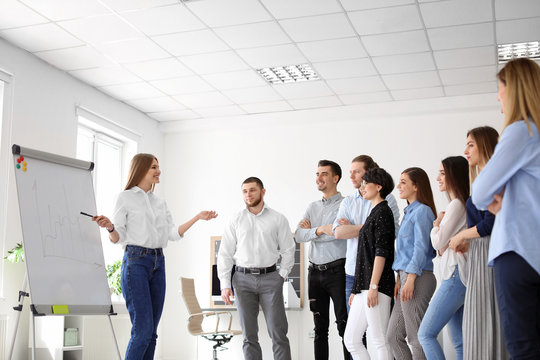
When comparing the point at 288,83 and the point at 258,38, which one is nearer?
the point at 258,38

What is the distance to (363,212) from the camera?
13.8 feet

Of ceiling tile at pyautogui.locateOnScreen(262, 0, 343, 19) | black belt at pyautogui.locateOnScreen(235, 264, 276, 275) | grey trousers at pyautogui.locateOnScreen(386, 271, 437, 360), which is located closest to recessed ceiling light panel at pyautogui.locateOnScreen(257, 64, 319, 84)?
ceiling tile at pyautogui.locateOnScreen(262, 0, 343, 19)

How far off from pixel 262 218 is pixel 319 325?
3.01 feet

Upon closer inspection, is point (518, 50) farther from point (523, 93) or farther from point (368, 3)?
point (523, 93)

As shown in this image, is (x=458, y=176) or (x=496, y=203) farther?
(x=458, y=176)

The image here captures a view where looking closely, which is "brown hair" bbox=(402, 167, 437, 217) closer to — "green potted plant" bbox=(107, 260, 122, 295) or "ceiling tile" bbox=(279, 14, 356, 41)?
"ceiling tile" bbox=(279, 14, 356, 41)

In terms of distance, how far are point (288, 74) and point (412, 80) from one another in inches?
54.2

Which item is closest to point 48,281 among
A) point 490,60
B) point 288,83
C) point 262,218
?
point 262,218

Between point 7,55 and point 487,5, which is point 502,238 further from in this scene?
point 7,55

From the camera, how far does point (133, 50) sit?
571 centimetres

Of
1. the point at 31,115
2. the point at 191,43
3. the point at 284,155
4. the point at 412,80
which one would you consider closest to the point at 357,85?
the point at 412,80

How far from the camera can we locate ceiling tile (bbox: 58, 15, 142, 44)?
5083 mm

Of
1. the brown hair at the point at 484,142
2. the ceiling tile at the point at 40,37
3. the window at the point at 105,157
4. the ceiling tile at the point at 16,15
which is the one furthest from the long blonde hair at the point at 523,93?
the window at the point at 105,157

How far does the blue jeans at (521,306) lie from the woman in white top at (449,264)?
123cm
